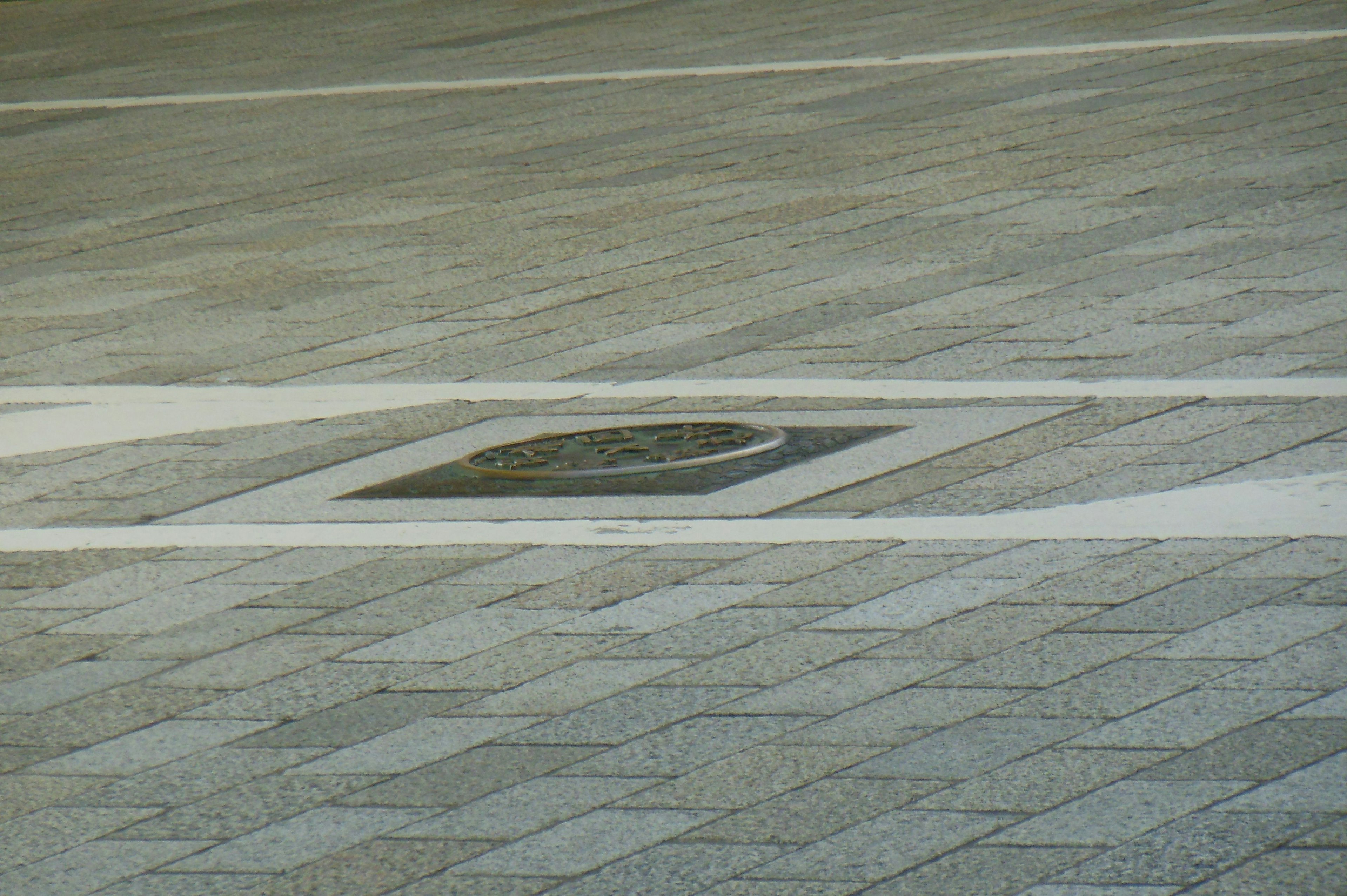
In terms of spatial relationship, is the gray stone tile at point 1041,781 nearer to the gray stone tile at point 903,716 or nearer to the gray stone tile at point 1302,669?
the gray stone tile at point 903,716

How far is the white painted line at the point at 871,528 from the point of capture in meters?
5.58

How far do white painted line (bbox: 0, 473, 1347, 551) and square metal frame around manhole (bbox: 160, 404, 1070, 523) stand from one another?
0.08m

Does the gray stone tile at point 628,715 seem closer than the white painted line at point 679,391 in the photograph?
Yes

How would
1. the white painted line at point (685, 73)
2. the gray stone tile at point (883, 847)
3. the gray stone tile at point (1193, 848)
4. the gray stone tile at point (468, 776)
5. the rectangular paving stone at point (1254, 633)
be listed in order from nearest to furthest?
the gray stone tile at point (1193, 848) < the gray stone tile at point (883, 847) < the gray stone tile at point (468, 776) < the rectangular paving stone at point (1254, 633) < the white painted line at point (685, 73)

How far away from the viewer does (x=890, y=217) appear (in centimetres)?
1011

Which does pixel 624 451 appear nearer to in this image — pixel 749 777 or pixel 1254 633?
pixel 1254 633

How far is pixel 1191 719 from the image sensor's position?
4.33 m

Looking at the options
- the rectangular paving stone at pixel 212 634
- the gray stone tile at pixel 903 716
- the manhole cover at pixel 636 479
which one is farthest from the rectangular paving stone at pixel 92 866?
the manhole cover at pixel 636 479

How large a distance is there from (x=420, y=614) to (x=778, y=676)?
102 centimetres

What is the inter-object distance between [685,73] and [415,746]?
36.4 feet

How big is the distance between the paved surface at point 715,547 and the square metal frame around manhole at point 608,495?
0.09 m

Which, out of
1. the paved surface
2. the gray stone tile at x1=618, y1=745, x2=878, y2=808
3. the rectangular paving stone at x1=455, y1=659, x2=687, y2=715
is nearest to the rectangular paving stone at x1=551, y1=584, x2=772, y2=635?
the paved surface

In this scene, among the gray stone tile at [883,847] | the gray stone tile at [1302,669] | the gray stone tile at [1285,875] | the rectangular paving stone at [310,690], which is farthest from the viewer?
the rectangular paving stone at [310,690]

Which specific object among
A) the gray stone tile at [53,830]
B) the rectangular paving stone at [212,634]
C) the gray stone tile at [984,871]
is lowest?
the gray stone tile at [984,871]
